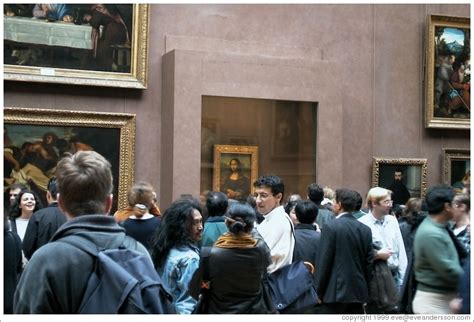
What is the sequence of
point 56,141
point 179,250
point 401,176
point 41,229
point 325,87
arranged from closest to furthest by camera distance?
point 179,250, point 41,229, point 56,141, point 325,87, point 401,176

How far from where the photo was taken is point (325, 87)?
14.6 m

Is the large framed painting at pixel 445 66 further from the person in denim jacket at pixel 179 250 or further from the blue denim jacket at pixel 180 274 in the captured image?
the blue denim jacket at pixel 180 274

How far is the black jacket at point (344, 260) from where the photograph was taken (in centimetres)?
664

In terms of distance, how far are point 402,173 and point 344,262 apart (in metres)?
9.56

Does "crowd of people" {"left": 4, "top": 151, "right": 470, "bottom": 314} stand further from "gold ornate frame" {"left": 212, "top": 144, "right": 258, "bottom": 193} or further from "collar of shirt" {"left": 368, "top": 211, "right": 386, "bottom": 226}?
"gold ornate frame" {"left": 212, "top": 144, "right": 258, "bottom": 193}

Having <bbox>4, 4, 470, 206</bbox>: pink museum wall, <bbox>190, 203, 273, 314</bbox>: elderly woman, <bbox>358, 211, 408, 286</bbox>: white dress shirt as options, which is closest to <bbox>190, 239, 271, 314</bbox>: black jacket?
<bbox>190, 203, 273, 314</bbox>: elderly woman

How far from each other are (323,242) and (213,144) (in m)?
7.68

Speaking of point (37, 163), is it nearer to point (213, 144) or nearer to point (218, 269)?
point (213, 144)

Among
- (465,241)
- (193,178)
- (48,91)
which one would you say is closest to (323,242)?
(465,241)

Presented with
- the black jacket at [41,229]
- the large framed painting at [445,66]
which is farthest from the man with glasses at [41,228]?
the large framed painting at [445,66]

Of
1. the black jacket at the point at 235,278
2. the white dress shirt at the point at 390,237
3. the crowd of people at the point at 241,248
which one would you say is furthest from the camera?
the white dress shirt at the point at 390,237

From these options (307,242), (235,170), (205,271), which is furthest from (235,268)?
(235,170)

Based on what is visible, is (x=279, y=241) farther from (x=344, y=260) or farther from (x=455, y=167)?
(x=455, y=167)

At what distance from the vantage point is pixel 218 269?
4.80m
